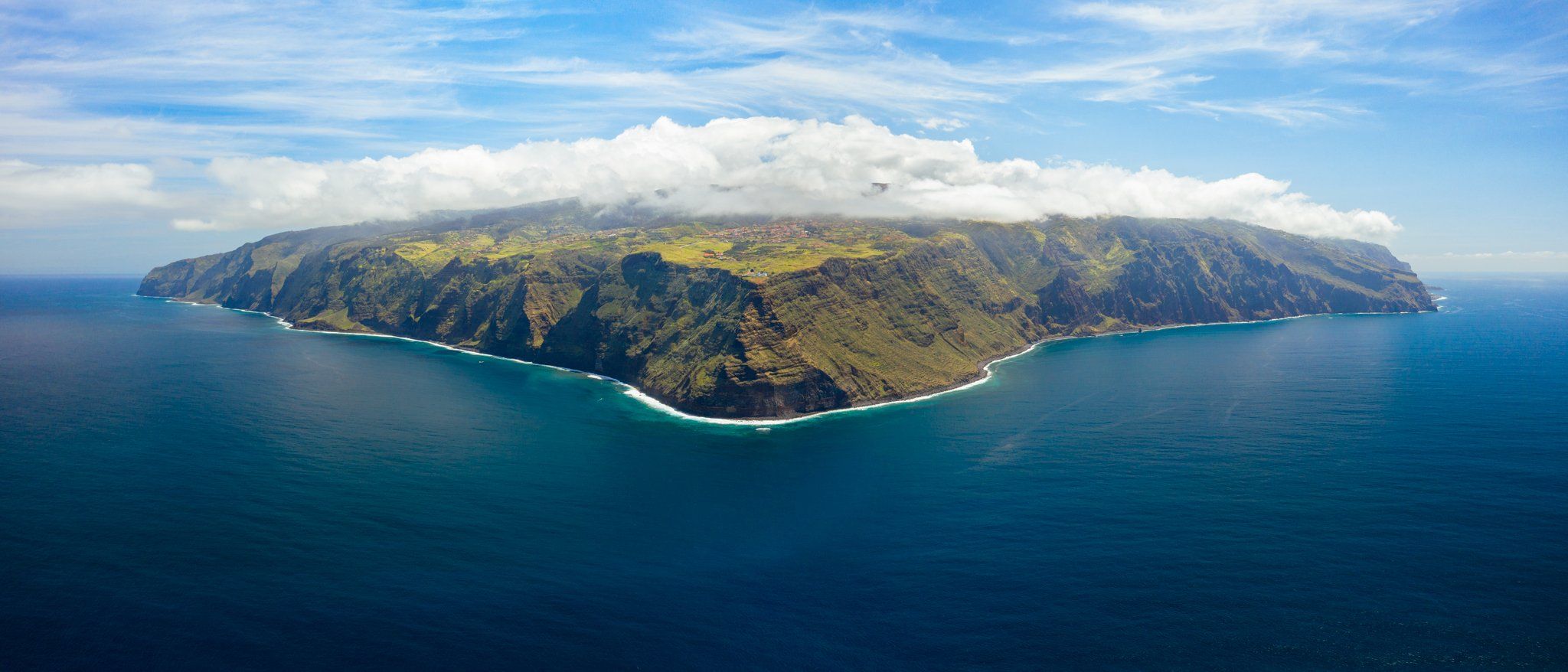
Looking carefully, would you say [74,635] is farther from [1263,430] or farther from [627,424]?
[1263,430]

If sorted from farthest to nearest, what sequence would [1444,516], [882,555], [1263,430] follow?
1. [1263,430]
2. [1444,516]
3. [882,555]

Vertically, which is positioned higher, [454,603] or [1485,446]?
[1485,446]

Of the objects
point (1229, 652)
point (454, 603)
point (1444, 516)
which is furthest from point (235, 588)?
point (1444, 516)

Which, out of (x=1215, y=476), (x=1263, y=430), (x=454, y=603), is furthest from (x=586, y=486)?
(x=1263, y=430)

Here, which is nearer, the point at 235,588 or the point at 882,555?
the point at 235,588

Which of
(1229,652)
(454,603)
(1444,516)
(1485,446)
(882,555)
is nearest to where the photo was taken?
(1229,652)

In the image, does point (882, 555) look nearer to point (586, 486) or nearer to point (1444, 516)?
point (586, 486)
